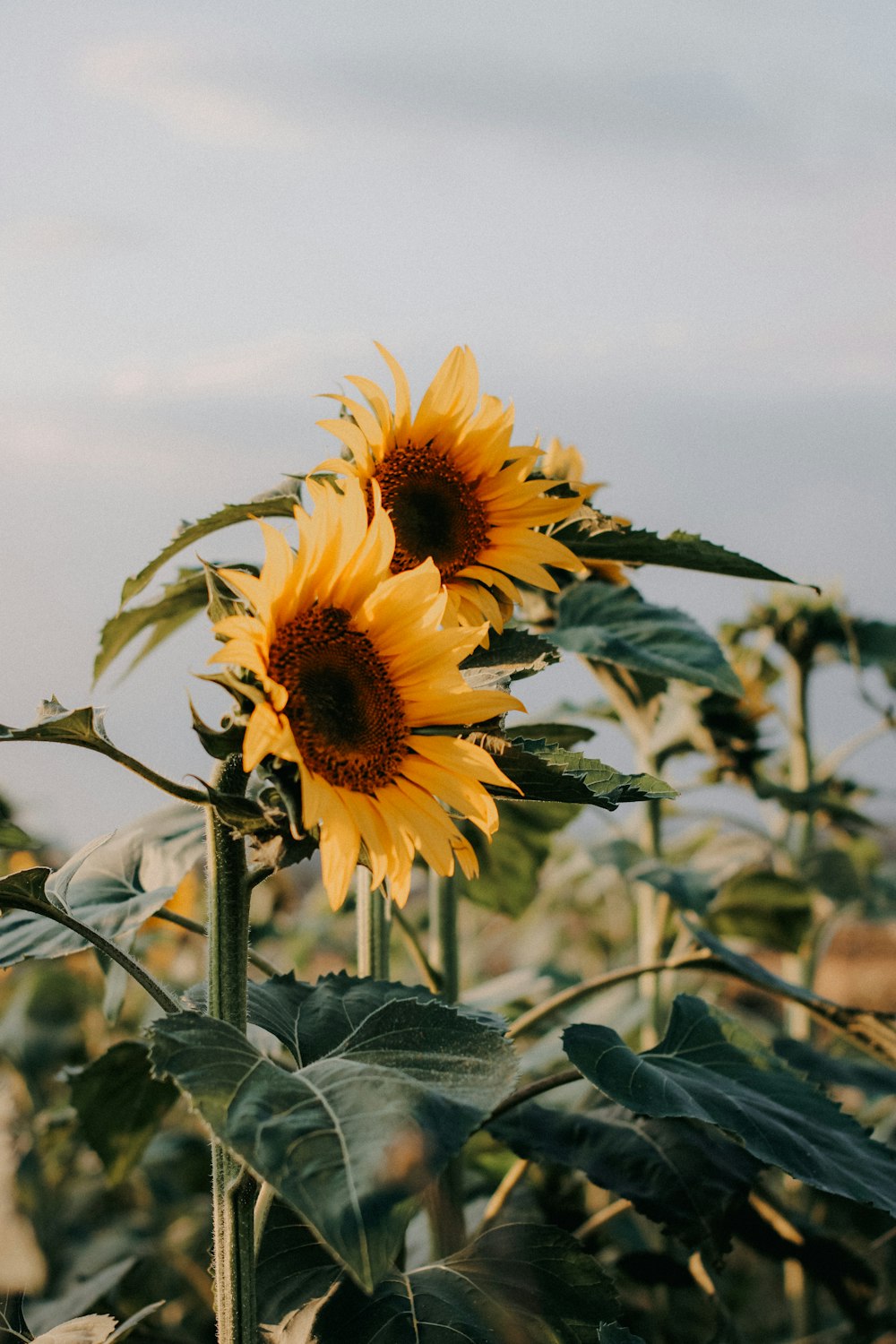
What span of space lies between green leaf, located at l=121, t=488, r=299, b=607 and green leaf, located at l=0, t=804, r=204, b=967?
0.51 feet

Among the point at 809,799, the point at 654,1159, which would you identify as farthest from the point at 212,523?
the point at 809,799

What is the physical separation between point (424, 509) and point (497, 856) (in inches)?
21.6

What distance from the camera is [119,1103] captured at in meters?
0.98

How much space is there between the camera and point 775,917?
55.3 inches

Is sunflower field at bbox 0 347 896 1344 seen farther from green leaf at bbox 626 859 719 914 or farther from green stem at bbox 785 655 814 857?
green stem at bbox 785 655 814 857

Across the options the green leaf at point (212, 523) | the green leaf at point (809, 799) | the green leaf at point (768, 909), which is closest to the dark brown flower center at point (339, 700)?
the green leaf at point (212, 523)

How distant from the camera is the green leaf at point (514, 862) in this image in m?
Answer: 1.20

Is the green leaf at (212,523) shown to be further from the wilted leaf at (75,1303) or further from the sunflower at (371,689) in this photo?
the wilted leaf at (75,1303)

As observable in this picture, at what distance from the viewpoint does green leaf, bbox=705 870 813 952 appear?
140cm

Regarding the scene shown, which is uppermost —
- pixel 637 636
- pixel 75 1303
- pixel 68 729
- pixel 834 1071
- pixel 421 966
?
pixel 637 636

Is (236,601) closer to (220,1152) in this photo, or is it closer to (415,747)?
(415,747)

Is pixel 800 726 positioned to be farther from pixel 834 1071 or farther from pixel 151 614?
pixel 151 614

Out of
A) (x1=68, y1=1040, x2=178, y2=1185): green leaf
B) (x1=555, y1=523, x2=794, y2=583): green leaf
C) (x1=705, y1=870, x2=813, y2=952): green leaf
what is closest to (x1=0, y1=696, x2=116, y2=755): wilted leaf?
(x1=555, y1=523, x2=794, y2=583): green leaf

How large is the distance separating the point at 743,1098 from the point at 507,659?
290 mm
